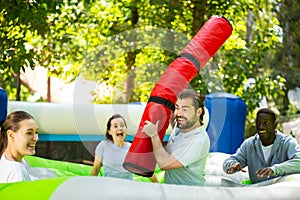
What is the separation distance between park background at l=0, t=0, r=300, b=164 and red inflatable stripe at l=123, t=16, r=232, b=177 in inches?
12.1

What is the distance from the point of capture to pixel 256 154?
3.00m

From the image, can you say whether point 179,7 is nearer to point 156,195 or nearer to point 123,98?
point 123,98

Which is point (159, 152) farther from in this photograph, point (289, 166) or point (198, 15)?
point (198, 15)

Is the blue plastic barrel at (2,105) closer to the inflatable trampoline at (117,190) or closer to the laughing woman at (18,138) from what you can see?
the laughing woman at (18,138)

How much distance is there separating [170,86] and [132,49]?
0.77m

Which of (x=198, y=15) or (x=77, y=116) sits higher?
(x=198, y=15)

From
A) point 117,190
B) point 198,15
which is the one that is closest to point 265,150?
point 117,190

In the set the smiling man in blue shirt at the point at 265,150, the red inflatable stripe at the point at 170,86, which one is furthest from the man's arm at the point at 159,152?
the smiling man in blue shirt at the point at 265,150

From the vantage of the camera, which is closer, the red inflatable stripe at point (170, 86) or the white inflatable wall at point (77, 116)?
the red inflatable stripe at point (170, 86)

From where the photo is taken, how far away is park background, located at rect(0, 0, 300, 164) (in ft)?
10.3

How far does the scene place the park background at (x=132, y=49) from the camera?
314 cm

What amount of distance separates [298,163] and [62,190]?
1.33 metres

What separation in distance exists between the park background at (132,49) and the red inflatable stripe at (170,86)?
0.31 metres

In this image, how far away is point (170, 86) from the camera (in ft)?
7.94
